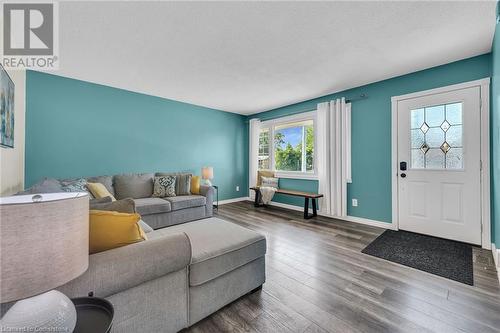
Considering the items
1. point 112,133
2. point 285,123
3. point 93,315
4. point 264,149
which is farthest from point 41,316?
point 264,149

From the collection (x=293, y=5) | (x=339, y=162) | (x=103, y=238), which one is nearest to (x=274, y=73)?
(x=293, y=5)

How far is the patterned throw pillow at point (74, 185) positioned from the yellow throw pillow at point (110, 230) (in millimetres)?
2207

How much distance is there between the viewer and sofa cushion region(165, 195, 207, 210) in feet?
11.5

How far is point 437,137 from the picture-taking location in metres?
2.94

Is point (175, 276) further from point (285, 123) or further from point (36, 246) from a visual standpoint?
point (285, 123)

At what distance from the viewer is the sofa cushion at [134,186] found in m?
3.51

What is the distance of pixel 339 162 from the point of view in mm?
3840

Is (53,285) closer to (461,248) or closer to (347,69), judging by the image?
(347,69)

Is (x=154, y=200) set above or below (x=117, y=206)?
below

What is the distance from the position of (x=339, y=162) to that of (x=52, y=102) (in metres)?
4.79

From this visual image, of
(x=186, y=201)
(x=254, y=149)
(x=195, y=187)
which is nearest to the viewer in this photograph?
(x=186, y=201)

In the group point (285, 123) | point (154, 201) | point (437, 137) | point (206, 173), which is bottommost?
point (154, 201)

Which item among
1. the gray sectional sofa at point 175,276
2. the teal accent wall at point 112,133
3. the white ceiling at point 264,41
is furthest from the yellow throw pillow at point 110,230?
the teal accent wall at point 112,133

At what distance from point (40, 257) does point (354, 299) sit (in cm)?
199
